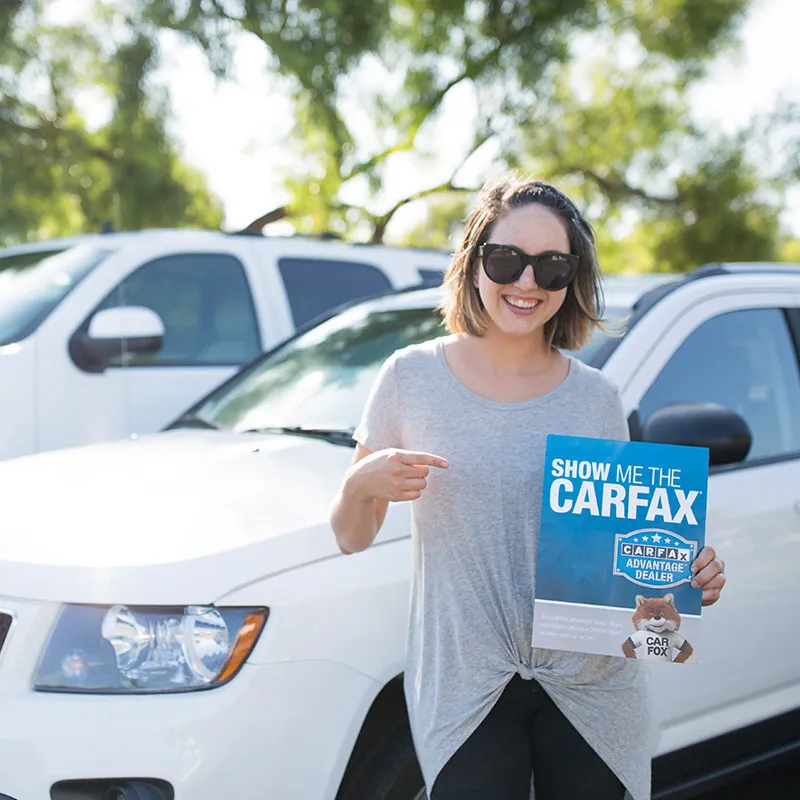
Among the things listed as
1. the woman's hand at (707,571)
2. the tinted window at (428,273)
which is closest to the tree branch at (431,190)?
the tinted window at (428,273)

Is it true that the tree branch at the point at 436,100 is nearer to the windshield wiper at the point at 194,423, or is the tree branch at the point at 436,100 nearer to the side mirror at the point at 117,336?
the side mirror at the point at 117,336

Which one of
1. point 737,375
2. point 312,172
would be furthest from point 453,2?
point 737,375

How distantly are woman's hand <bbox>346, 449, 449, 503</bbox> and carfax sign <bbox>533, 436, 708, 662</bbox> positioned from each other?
235 mm

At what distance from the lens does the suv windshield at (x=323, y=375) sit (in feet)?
11.8

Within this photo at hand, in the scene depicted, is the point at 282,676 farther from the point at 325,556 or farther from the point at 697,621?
the point at 697,621

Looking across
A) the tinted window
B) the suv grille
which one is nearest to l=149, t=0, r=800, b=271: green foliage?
the tinted window

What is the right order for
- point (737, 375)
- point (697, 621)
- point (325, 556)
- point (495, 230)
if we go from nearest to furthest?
point (697, 621) < point (495, 230) < point (325, 556) < point (737, 375)

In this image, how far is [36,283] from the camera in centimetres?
559

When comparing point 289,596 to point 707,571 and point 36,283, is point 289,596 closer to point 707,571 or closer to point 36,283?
point 707,571

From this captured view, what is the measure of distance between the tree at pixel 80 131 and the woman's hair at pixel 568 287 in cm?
1437

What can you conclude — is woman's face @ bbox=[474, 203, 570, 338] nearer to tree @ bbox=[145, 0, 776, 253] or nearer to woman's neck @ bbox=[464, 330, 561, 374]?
woman's neck @ bbox=[464, 330, 561, 374]

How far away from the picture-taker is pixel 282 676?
2.44 m

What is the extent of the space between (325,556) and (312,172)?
15731 mm

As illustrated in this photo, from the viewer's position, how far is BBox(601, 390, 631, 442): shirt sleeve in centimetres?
232
